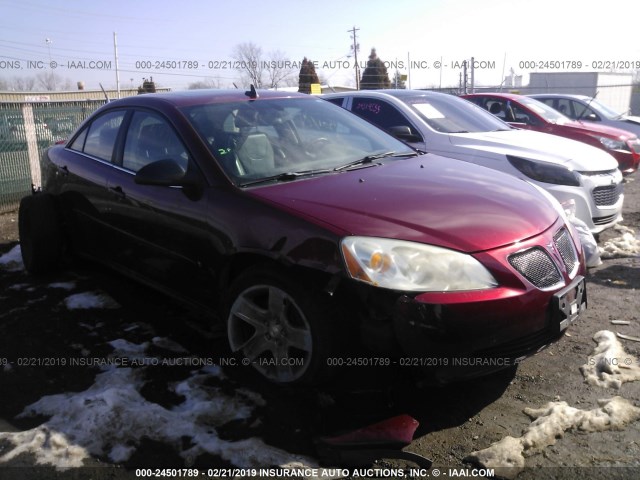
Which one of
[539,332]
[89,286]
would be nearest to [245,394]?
[539,332]

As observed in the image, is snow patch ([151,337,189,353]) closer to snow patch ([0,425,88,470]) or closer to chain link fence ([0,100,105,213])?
snow patch ([0,425,88,470])

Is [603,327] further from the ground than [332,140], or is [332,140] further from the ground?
[332,140]

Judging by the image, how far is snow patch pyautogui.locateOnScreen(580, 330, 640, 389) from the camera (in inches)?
123

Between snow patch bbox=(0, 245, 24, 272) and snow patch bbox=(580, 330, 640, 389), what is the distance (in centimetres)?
498

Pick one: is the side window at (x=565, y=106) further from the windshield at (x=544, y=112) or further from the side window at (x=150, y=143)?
the side window at (x=150, y=143)

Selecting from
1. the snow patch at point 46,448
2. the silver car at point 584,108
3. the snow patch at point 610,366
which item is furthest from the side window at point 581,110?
the snow patch at point 46,448

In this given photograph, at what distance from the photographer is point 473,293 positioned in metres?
2.46

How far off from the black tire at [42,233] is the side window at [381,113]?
A: 3.29 meters

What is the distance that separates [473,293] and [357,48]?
44086 mm

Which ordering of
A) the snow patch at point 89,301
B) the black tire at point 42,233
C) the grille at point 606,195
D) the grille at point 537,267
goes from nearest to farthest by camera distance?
the grille at point 537,267
the snow patch at point 89,301
the black tire at point 42,233
the grille at point 606,195

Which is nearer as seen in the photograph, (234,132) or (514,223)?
(514,223)

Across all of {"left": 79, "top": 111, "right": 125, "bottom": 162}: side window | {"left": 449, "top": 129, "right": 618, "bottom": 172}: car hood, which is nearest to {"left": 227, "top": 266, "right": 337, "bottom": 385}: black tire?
{"left": 79, "top": 111, "right": 125, "bottom": 162}: side window

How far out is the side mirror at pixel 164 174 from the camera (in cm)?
315

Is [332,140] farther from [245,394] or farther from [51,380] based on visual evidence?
[51,380]
